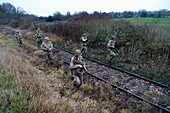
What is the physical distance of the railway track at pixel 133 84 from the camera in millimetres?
8327

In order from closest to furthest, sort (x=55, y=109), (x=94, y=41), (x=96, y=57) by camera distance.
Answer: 1. (x=55, y=109)
2. (x=96, y=57)
3. (x=94, y=41)

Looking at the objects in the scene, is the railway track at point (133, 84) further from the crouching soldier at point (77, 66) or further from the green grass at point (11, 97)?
the green grass at point (11, 97)

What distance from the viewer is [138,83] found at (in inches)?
396

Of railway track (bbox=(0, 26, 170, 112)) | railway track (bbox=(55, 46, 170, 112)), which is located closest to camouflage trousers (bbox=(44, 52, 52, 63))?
railway track (bbox=(0, 26, 170, 112))

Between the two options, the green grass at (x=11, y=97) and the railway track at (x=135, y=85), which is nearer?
the green grass at (x=11, y=97)

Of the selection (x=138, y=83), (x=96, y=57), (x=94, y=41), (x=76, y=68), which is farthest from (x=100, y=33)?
(x=76, y=68)

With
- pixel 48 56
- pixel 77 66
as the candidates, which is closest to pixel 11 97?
pixel 77 66

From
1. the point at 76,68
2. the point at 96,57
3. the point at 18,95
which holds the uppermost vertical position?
the point at 18,95

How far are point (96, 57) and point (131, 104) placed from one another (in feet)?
25.2

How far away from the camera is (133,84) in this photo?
9883mm

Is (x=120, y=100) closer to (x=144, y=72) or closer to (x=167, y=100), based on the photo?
(x=167, y=100)

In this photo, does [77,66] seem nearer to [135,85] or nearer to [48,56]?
[135,85]

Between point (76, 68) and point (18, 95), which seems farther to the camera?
point (76, 68)

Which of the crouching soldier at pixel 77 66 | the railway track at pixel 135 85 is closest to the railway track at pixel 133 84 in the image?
the railway track at pixel 135 85
